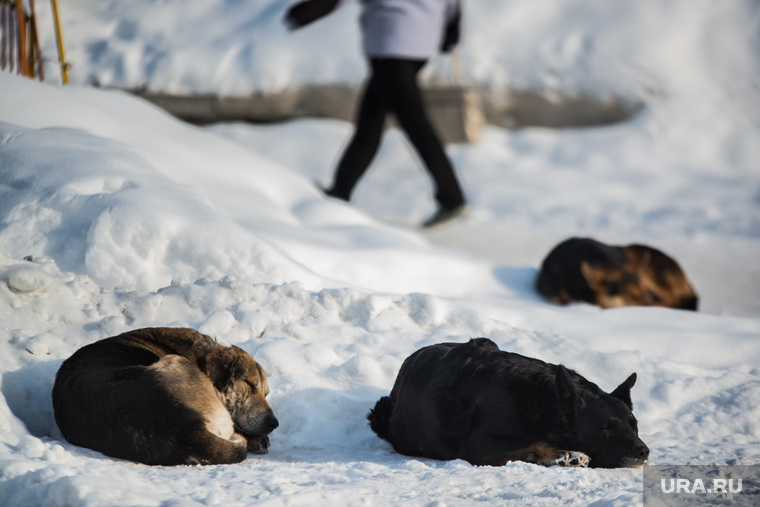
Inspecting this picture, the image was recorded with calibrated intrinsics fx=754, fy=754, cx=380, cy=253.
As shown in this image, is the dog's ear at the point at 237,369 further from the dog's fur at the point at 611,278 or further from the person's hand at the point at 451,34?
the person's hand at the point at 451,34

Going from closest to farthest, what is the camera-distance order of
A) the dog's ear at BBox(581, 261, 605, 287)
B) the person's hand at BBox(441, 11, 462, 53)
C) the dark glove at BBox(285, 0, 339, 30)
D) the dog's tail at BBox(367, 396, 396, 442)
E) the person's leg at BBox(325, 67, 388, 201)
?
1. the dog's tail at BBox(367, 396, 396, 442)
2. the dog's ear at BBox(581, 261, 605, 287)
3. the dark glove at BBox(285, 0, 339, 30)
4. the person's leg at BBox(325, 67, 388, 201)
5. the person's hand at BBox(441, 11, 462, 53)

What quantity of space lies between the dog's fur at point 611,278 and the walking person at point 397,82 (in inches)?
45.5

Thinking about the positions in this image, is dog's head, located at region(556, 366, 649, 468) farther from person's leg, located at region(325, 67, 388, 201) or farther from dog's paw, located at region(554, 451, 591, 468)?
person's leg, located at region(325, 67, 388, 201)

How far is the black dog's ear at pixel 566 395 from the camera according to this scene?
2801mm

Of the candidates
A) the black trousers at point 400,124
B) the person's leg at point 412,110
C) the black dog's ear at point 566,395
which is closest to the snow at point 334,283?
the black dog's ear at point 566,395

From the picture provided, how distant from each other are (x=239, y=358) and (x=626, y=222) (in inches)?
235

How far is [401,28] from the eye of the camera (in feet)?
20.6

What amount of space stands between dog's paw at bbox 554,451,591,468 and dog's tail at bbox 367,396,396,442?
0.73m

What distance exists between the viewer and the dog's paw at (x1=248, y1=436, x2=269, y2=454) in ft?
9.69

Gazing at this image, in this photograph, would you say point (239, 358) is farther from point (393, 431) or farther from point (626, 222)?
point (626, 222)

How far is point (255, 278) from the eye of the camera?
160 inches

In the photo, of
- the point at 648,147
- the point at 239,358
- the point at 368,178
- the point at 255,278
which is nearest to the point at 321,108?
the point at 368,178

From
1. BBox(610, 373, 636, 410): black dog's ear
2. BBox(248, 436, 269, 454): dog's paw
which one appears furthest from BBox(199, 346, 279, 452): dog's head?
BBox(610, 373, 636, 410): black dog's ear

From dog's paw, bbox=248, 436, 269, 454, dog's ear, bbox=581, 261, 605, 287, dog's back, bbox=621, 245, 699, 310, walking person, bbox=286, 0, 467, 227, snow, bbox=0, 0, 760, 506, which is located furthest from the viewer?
walking person, bbox=286, 0, 467, 227
